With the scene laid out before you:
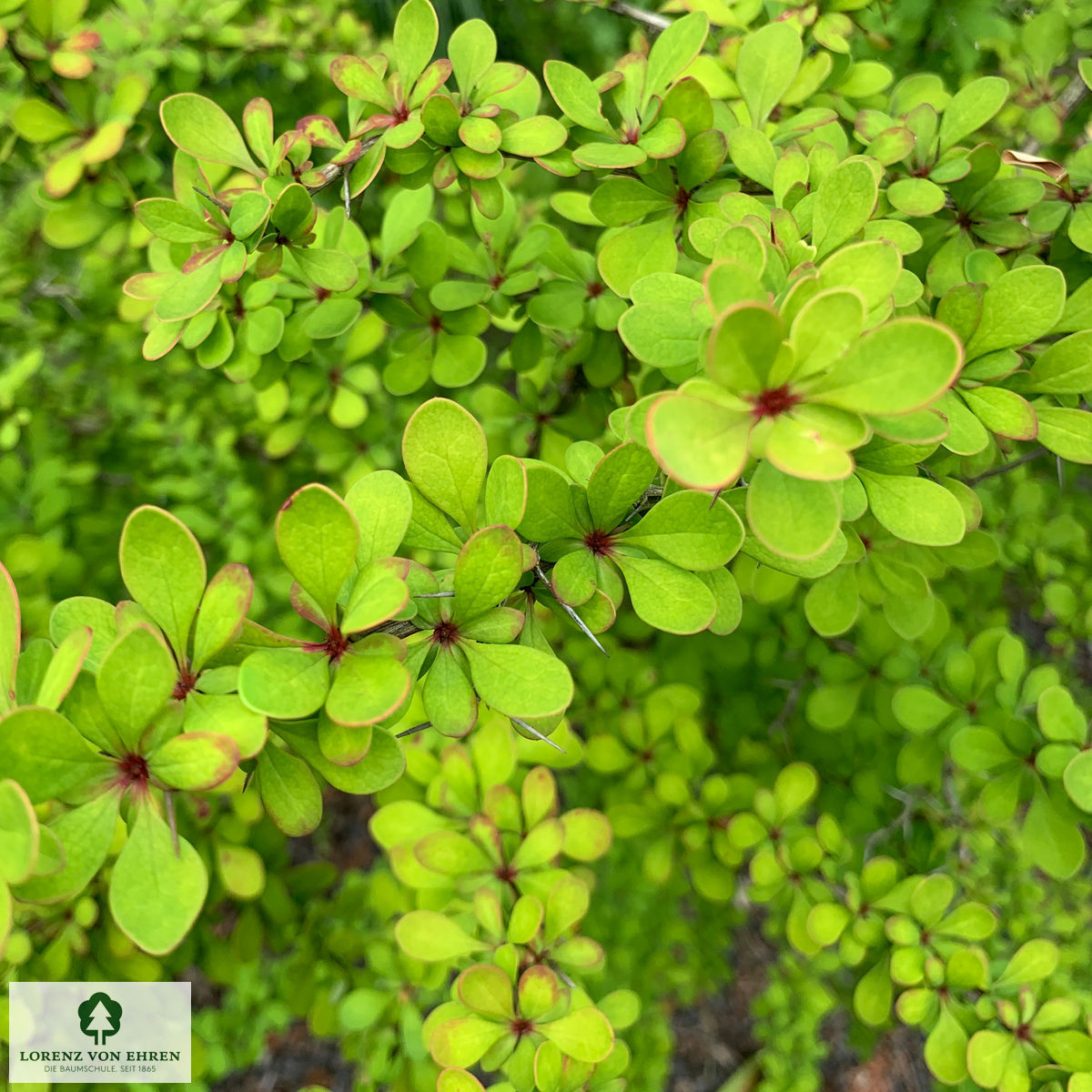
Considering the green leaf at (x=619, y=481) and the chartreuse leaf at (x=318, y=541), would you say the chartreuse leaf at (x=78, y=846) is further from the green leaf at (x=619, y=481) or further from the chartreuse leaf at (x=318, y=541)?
the green leaf at (x=619, y=481)

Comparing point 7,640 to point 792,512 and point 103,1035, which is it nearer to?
point 792,512

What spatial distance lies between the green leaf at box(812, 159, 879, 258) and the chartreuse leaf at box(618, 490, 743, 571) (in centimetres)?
26

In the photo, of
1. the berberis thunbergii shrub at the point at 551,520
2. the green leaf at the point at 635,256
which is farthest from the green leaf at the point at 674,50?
the green leaf at the point at 635,256

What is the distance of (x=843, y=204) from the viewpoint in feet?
2.06

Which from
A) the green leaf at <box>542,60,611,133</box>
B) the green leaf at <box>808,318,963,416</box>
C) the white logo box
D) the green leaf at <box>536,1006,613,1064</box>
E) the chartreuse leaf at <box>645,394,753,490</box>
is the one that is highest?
the green leaf at <box>542,60,611,133</box>

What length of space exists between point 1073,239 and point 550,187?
172cm

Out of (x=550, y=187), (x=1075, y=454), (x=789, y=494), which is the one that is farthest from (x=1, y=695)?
(x=550, y=187)

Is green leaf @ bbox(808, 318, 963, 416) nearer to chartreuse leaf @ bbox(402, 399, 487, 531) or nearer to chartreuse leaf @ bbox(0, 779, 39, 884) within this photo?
chartreuse leaf @ bbox(402, 399, 487, 531)

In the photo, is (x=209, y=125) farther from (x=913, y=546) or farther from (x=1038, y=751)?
(x=1038, y=751)

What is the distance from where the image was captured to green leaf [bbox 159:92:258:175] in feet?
2.56

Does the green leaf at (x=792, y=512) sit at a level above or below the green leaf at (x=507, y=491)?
above

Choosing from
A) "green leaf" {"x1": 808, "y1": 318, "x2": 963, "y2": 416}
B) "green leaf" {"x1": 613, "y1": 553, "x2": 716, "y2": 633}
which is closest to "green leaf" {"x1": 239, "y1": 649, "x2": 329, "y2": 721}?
"green leaf" {"x1": 613, "y1": 553, "x2": 716, "y2": 633}

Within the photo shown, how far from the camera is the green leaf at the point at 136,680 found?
18.7 inches

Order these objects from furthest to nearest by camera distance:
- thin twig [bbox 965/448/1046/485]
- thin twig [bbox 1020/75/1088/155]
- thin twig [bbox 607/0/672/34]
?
thin twig [bbox 1020/75/1088/155] → thin twig [bbox 607/0/672/34] → thin twig [bbox 965/448/1046/485]
